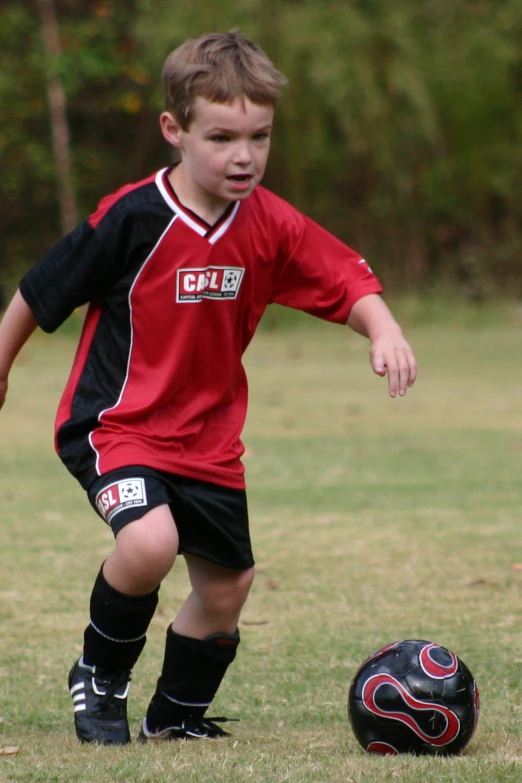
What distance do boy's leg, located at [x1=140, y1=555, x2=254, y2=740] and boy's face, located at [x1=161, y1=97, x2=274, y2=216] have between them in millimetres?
946

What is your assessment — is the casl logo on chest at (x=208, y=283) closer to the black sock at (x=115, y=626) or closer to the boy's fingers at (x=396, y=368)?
the boy's fingers at (x=396, y=368)

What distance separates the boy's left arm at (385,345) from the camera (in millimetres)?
3064

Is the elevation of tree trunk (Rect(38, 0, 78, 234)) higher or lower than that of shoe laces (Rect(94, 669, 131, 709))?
higher

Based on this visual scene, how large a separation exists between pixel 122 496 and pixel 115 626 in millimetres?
343

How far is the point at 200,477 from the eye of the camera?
125 inches

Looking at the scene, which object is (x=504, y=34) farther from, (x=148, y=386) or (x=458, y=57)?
(x=148, y=386)

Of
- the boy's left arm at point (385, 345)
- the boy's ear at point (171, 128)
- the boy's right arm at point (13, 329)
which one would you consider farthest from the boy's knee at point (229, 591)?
the boy's ear at point (171, 128)

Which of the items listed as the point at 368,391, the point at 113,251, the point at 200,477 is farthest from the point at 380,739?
the point at 368,391

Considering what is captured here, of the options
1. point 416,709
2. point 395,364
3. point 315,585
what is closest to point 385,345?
point 395,364

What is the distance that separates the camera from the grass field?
3.01 m

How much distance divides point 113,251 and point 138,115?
17791mm

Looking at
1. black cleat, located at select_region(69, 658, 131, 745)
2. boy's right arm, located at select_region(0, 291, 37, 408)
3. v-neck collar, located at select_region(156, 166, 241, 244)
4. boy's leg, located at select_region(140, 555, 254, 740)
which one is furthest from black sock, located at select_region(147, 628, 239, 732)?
v-neck collar, located at select_region(156, 166, 241, 244)

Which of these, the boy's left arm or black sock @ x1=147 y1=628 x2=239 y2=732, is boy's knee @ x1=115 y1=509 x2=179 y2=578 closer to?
black sock @ x1=147 y1=628 x2=239 y2=732

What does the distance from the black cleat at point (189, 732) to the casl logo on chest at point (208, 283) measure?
1091 mm
